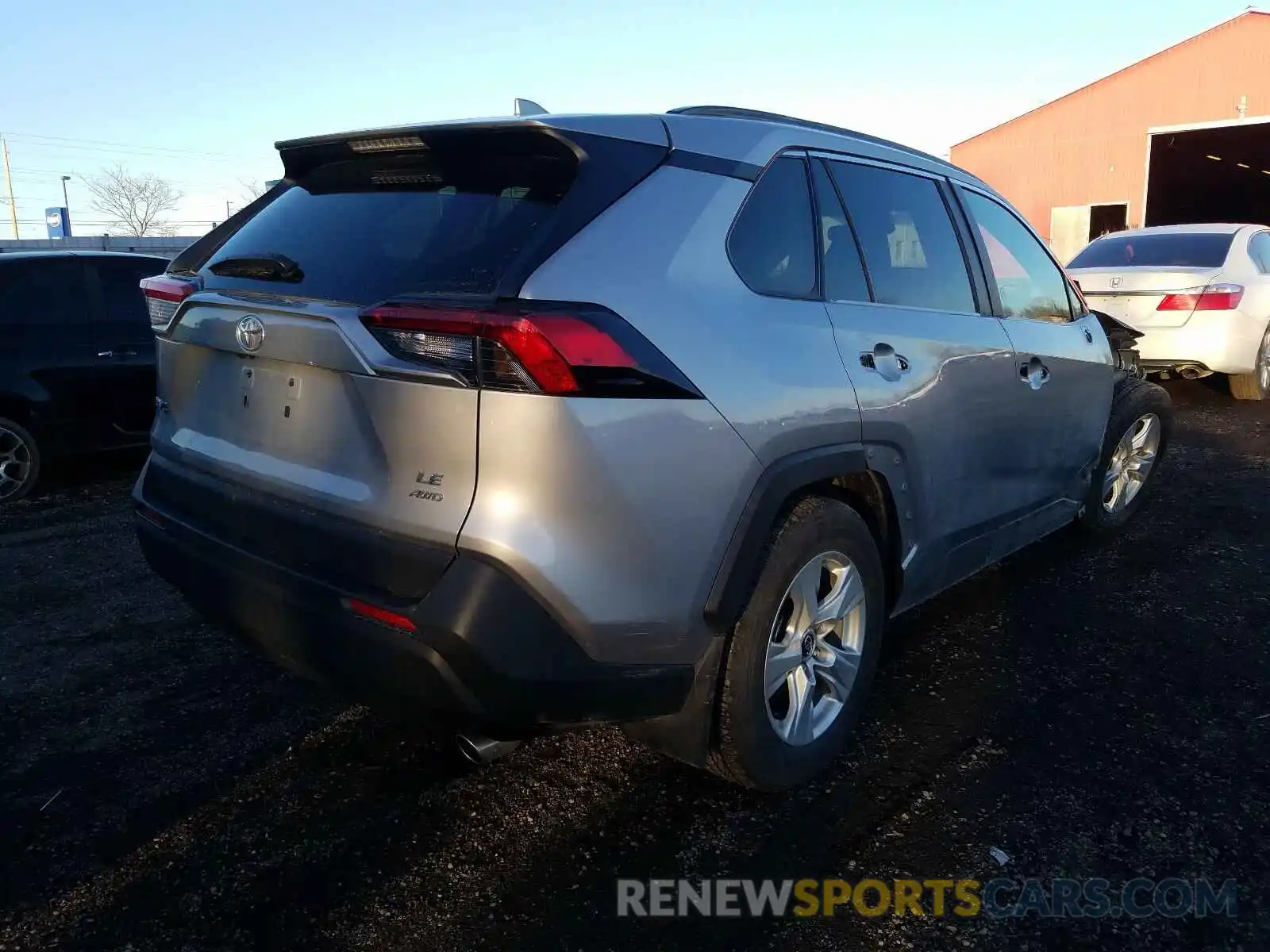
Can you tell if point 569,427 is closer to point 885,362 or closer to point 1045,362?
point 885,362

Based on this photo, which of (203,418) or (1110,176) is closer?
A: (203,418)

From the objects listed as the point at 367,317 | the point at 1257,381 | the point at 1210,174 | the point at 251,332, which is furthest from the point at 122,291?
the point at 1210,174

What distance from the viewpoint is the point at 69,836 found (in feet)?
8.03

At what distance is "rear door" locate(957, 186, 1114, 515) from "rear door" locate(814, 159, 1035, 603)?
5.0 inches

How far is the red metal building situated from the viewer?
67.3 ft

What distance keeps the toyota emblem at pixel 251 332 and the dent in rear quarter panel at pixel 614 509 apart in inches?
28.6

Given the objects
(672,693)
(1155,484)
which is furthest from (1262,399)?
(672,693)

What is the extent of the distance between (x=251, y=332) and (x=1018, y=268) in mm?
2977

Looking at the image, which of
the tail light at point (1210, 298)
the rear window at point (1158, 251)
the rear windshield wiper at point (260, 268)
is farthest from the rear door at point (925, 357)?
the rear window at point (1158, 251)

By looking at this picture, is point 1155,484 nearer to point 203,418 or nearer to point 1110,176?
point 203,418

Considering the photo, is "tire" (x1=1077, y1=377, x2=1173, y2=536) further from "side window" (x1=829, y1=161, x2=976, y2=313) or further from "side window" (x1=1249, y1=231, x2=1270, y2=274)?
"side window" (x1=1249, y1=231, x2=1270, y2=274)

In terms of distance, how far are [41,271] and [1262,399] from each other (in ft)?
33.2

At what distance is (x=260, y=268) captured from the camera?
7.95 feet

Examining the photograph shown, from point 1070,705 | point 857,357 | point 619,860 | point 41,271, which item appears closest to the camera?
point 619,860
